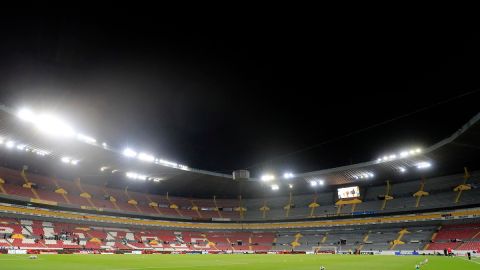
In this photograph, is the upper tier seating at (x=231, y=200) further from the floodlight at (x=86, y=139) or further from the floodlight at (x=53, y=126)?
the floodlight at (x=53, y=126)

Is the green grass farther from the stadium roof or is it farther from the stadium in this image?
the stadium roof

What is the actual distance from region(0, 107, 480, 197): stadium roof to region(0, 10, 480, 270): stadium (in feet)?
0.95

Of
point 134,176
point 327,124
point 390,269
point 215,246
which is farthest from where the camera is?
point 215,246

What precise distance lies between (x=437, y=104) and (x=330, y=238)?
132 ft

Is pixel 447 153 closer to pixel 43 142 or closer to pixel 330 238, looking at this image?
pixel 330 238

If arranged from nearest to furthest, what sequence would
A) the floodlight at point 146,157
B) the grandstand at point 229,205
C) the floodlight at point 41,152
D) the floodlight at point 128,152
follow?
the grandstand at point 229,205 → the floodlight at point 41,152 → the floodlight at point 128,152 → the floodlight at point 146,157

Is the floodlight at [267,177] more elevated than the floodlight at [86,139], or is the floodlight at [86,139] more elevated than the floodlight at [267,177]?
the floodlight at [86,139]

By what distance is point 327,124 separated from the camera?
39.7 meters

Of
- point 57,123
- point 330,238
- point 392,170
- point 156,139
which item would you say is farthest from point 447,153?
point 57,123

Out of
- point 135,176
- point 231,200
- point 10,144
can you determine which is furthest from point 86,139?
point 231,200

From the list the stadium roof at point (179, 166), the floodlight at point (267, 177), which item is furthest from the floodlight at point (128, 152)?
the floodlight at point (267, 177)

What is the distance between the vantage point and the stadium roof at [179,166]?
141ft

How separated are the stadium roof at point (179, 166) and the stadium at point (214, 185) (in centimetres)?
29

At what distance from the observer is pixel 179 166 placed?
5956cm
